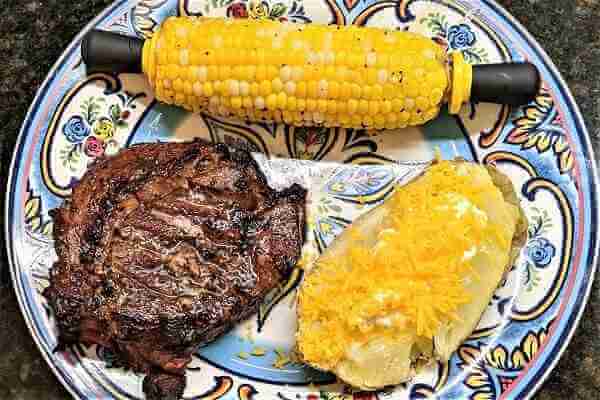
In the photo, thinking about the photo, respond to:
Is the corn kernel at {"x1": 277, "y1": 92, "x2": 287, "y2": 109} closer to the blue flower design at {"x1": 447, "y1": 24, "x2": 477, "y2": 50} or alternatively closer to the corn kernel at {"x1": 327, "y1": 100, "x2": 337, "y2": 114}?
the corn kernel at {"x1": 327, "y1": 100, "x2": 337, "y2": 114}

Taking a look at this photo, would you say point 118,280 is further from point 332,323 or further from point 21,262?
point 332,323

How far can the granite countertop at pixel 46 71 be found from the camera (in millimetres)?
2480

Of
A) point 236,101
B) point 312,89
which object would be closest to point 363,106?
point 312,89

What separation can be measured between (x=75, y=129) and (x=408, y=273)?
4.42 ft

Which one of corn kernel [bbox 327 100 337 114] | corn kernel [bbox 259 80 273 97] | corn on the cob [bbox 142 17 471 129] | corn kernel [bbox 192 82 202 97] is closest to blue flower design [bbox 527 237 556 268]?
corn on the cob [bbox 142 17 471 129]

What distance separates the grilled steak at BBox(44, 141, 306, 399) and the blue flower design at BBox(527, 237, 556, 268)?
0.82 metres

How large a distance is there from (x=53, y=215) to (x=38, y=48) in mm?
803

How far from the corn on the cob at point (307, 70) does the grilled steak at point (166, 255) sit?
9.6 inches

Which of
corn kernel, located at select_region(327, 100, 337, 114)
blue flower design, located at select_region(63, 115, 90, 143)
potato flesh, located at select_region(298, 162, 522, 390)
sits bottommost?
potato flesh, located at select_region(298, 162, 522, 390)

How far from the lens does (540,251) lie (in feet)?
7.50

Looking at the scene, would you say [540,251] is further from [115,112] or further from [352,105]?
[115,112]

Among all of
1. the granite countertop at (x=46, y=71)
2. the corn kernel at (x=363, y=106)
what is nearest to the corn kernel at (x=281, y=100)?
the corn kernel at (x=363, y=106)

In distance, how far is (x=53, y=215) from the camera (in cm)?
231

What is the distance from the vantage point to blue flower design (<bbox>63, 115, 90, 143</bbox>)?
7.97 ft
